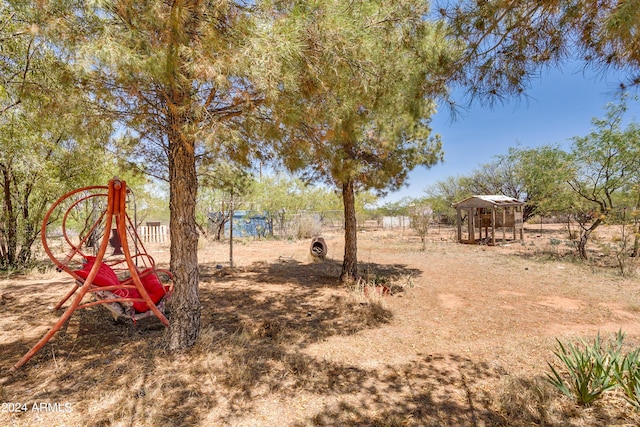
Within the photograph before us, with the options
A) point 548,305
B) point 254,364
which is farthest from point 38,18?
point 548,305

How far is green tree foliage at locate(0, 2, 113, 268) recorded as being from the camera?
2941 mm

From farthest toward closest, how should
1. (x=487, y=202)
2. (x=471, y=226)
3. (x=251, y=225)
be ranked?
(x=251, y=225) < (x=471, y=226) < (x=487, y=202)

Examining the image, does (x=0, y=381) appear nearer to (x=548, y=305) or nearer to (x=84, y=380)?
(x=84, y=380)

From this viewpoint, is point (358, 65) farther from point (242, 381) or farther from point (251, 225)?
point (251, 225)

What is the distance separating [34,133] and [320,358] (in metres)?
6.96

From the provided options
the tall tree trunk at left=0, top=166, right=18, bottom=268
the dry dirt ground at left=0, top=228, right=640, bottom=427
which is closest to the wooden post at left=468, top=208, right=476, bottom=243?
the dry dirt ground at left=0, top=228, right=640, bottom=427

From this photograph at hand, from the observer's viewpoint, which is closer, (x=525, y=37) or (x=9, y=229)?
(x=525, y=37)

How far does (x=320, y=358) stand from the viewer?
3236 millimetres

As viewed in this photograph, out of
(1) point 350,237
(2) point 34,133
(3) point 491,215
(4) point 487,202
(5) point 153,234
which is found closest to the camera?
(2) point 34,133

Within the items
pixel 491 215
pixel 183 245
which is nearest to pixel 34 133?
pixel 183 245

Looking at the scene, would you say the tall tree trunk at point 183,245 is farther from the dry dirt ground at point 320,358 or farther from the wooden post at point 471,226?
the wooden post at point 471,226

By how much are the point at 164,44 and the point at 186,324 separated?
2604 mm

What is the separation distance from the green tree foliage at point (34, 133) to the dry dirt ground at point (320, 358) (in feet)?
6.12

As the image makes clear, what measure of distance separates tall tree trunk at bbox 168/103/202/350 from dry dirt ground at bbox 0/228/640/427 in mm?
193
